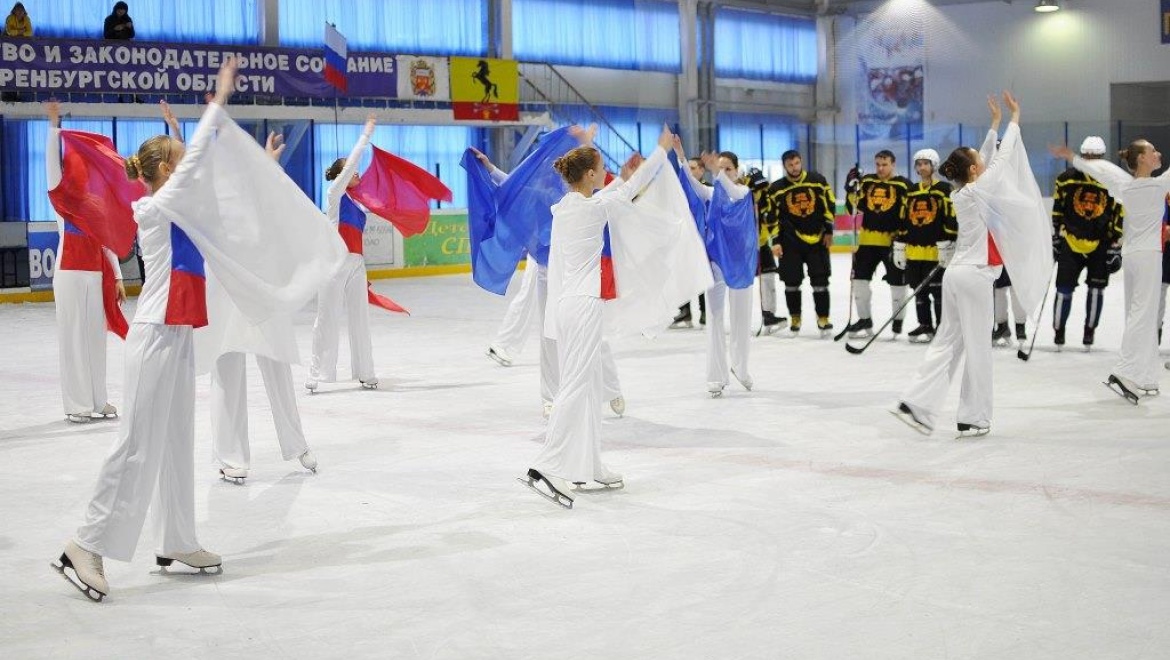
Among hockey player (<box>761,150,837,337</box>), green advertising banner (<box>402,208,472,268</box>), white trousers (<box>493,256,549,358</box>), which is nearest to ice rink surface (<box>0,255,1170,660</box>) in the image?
white trousers (<box>493,256,549,358</box>)

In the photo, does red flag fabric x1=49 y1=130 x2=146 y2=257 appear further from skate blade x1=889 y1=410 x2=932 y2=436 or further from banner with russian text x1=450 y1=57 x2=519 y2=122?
banner with russian text x1=450 y1=57 x2=519 y2=122

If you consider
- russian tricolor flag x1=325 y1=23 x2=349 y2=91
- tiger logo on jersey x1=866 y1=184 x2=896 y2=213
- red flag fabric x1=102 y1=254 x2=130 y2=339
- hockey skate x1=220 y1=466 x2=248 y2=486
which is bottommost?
hockey skate x1=220 y1=466 x2=248 y2=486

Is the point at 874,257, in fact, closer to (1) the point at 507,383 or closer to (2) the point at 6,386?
(1) the point at 507,383

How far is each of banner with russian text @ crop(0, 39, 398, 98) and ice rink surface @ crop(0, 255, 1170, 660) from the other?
12648 millimetres

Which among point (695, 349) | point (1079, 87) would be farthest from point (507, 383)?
point (1079, 87)

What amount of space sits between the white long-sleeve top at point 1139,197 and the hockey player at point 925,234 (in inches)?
142

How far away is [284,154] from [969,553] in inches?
886

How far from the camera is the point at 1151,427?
935cm

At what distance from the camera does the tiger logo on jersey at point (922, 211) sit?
47.1ft

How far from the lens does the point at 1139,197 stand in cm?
1044

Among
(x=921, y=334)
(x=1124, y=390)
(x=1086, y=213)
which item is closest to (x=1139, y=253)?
(x=1124, y=390)

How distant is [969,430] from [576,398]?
125 inches

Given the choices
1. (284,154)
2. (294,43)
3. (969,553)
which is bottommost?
(969,553)

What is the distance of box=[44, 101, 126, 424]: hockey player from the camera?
10180 mm
